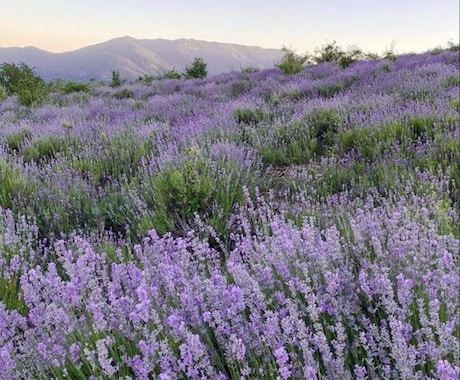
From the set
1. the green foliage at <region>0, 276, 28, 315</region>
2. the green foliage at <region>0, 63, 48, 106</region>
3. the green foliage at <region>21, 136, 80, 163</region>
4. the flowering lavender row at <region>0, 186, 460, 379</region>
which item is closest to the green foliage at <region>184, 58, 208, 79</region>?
the green foliage at <region>0, 63, 48, 106</region>

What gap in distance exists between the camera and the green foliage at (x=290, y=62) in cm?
1540

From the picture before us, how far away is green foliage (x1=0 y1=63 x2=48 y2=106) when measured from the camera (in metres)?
13.3

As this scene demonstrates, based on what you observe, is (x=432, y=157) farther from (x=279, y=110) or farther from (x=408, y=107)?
(x=279, y=110)

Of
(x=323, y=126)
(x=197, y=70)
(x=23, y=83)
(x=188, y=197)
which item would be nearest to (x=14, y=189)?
(x=188, y=197)

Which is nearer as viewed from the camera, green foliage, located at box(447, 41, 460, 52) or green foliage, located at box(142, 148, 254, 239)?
green foliage, located at box(142, 148, 254, 239)

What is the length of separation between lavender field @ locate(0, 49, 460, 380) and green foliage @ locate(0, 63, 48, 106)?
176 inches

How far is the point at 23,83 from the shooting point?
14.2m

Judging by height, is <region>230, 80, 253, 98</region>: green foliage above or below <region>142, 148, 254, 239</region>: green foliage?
above

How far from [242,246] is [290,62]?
1426cm

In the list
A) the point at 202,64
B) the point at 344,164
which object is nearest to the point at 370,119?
the point at 344,164

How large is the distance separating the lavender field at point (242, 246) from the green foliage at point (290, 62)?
21.0 ft

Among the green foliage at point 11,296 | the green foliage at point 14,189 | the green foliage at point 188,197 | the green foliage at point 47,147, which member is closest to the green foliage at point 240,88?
the green foliage at point 47,147

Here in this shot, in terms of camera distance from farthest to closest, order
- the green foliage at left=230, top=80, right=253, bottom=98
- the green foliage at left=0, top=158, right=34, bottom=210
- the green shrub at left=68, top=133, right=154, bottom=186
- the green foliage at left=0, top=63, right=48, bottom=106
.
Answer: the green foliage at left=0, top=63, right=48, bottom=106, the green foliage at left=230, top=80, right=253, bottom=98, the green shrub at left=68, top=133, right=154, bottom=186, the green foliage at left=0, top=158, right=34, bottom=210

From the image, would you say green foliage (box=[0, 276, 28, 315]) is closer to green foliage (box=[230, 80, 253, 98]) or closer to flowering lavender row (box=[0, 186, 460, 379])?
flowering lavender row (box=[0, 186, 460, 379])
